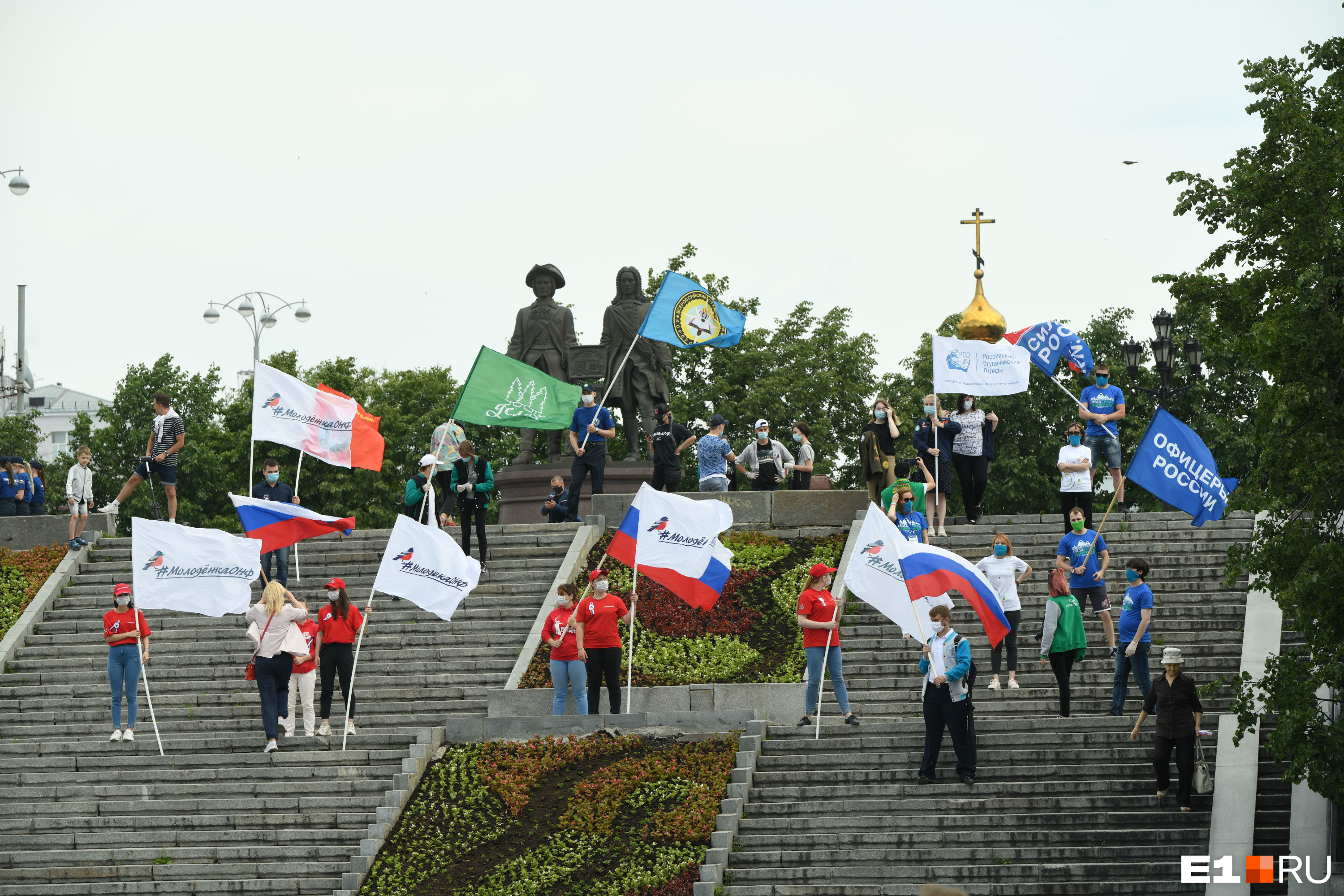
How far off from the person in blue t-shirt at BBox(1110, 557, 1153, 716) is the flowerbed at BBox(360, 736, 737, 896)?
3.84 m

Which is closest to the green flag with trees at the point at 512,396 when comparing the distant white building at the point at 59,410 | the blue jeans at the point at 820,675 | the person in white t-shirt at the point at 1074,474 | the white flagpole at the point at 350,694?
the white flagpole at the point at 350,694

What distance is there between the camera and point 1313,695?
1309 cm

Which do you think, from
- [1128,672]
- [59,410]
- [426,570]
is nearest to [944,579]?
[1128,672]

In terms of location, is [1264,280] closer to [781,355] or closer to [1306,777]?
[1306,777]

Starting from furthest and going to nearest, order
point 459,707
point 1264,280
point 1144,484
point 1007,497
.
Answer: point 1007,497, point 459,707, point 1144,484, point 1264,280

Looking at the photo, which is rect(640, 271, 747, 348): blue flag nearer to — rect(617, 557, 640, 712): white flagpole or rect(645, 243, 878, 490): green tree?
rect(617, 557, 640, 712): white flagpole

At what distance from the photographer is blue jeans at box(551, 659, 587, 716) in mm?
18000

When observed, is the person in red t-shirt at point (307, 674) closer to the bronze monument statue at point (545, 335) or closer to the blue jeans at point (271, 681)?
the blue jeans at point (271, 681)

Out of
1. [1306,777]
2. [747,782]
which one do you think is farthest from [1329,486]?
[747,782]

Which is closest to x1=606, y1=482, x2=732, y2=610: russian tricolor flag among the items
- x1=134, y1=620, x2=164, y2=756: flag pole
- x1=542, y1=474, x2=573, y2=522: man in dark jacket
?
x1=134, y1=620, x2=164, y2=756: flag pole

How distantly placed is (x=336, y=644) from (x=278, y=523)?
1897 millimetres

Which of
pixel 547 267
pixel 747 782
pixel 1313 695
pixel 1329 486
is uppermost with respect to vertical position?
pixel 547 267

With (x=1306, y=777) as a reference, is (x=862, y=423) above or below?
above

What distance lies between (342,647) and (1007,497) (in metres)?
31.6
